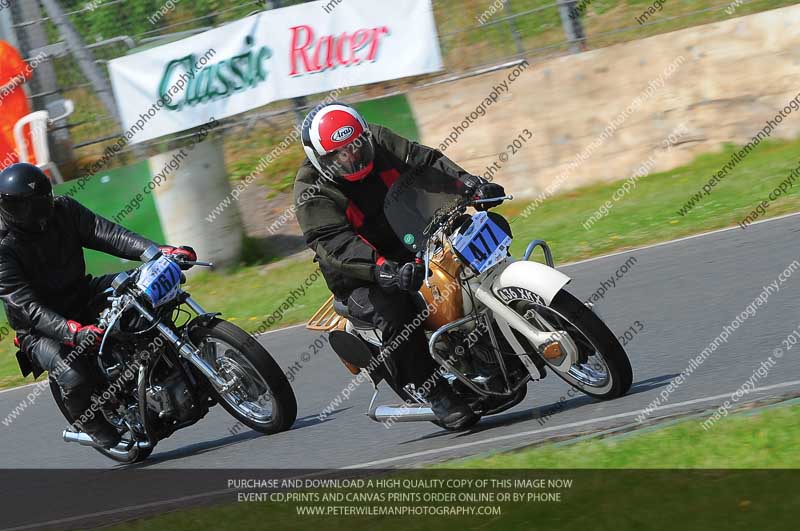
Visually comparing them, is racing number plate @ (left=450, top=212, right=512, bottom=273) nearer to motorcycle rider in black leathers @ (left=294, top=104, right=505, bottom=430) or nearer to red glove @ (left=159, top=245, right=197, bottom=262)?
motorcycle rider in black leathers @ (left=294, top=104, right=505, bottom=430)

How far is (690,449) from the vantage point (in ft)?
16.8

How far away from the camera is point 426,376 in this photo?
6496mm

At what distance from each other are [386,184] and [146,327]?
6.32 ft

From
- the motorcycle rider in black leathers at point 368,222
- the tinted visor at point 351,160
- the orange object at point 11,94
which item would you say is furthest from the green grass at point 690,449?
the orange object at point 11,94

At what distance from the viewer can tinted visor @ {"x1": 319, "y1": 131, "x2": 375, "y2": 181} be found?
20.3 ft

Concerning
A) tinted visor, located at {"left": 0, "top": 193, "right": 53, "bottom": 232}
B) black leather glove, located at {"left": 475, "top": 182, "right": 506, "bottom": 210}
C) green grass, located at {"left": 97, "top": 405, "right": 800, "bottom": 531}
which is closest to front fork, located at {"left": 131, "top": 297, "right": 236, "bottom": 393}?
tinted visor, located at {"left": 0, "top": 193, "right": 53, "bottom": 232}

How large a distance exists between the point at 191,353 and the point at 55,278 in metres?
1.13

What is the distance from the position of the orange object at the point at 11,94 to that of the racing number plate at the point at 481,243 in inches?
419

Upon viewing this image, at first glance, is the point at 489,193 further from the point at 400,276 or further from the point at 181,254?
the point at 181,254

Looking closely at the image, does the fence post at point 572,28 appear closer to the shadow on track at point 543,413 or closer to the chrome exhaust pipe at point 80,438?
the shadow on track at point 543,413

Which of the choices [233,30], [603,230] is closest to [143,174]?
[233,30]

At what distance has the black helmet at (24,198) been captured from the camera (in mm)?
7004

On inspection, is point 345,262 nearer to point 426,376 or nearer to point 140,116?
point 426,376
